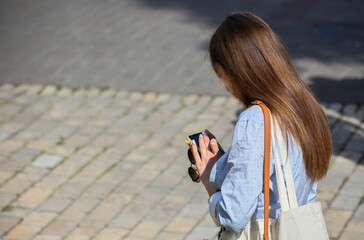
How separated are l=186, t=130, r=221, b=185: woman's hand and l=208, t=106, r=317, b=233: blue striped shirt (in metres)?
0.14

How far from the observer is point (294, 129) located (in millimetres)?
2344

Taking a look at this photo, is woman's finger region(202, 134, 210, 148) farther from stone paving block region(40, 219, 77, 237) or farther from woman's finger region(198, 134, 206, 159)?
stone paving block region(40, 219, 77, 237)

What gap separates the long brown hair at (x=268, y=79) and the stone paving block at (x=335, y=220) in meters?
2.11

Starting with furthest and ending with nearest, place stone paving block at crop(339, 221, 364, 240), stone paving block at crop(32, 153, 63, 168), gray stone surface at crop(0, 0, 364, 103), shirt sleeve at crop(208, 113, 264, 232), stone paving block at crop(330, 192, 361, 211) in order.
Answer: gray stone surface at crop(0, 0, 364, 103)
stone paving block at crop(32, 153, 63, 168)
stone paving block at crop(330, 192, 361, 211)
stone paving block at crop(339, 221, 364, 240)
shirt sleeve at crop(208, 113, 264, 232)

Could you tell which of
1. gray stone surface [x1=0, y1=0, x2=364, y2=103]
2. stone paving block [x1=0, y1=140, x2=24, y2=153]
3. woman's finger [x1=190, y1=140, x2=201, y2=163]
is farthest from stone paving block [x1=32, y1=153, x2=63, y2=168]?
woman's finger [x1=190, y1=140, x2=201, y2=163]

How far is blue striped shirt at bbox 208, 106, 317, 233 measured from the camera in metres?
2.28

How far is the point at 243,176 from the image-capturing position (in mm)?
2279

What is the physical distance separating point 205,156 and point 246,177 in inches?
11.6

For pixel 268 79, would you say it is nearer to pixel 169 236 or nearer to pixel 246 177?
pixel 246 177

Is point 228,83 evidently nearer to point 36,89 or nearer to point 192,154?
point 192,154

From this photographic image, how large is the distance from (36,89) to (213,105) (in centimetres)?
229

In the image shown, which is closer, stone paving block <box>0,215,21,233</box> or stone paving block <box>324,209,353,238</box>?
stone paving block <box>324,209,353,238</box>

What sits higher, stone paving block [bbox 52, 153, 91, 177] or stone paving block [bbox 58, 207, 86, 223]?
stone paving block [bbox 52, 153, 91, 177]

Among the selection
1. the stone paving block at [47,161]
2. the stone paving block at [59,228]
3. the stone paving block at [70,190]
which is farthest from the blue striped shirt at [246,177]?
the stone paving block at [47,161]
